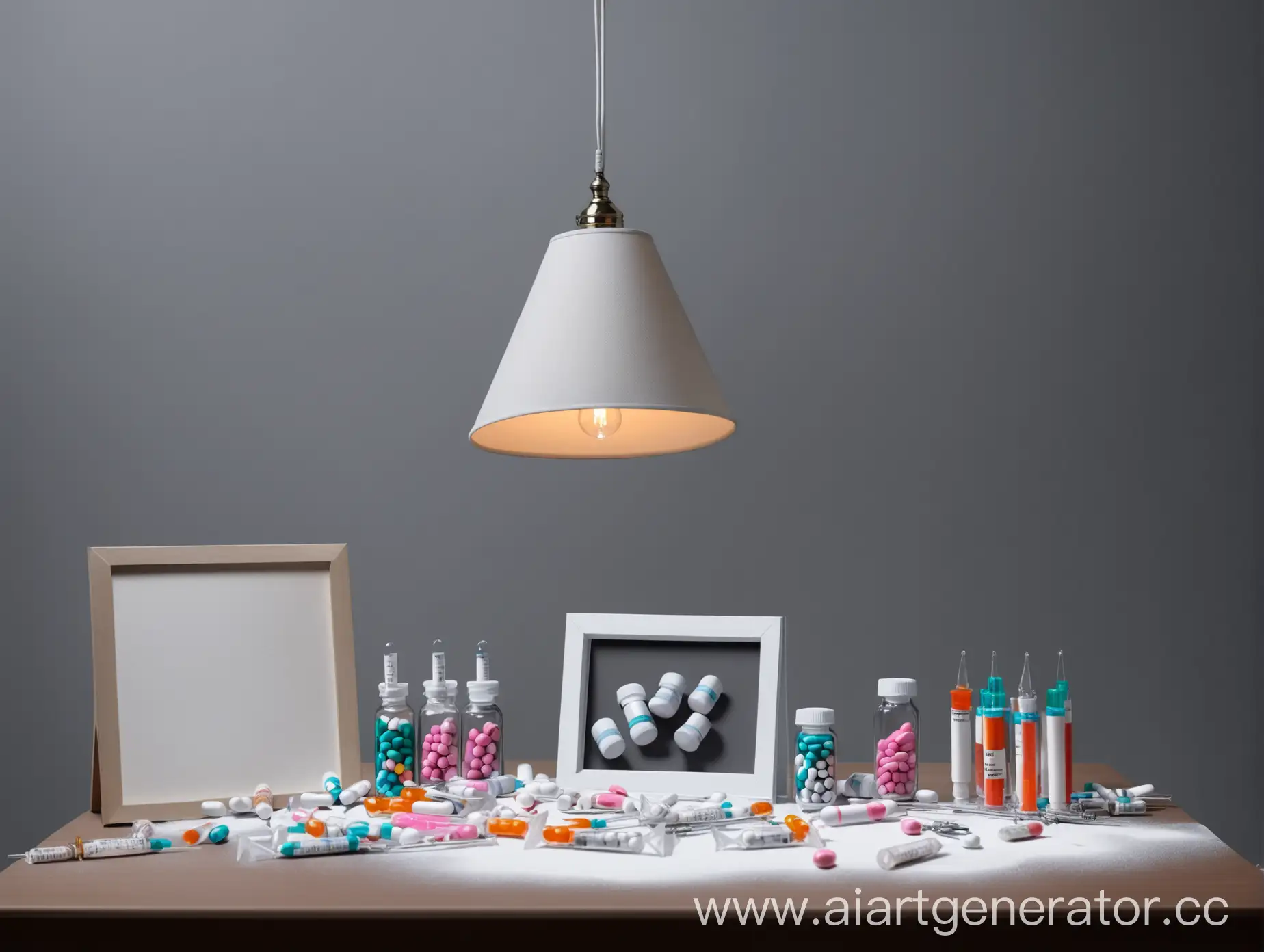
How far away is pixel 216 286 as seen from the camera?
2.79m

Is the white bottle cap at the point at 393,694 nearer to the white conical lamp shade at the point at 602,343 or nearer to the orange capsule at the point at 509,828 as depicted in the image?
the orange capsule at the point at 509,828

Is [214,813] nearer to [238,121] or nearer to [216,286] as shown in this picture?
[216,286]

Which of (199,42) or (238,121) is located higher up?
(199,42)

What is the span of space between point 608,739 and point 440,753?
0.27 meters

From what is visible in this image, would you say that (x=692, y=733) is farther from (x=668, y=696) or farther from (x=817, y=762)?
(x=817, y=762)

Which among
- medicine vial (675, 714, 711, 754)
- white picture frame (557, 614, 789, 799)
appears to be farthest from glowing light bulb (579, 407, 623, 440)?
medicine vial (675, 714, 711, 754)

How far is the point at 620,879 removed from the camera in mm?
1327

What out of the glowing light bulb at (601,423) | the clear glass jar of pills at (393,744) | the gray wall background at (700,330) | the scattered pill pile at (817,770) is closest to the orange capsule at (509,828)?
the clear glass jar of pills at (393,744)

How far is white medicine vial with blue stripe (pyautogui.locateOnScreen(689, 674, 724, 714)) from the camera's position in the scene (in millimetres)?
1747

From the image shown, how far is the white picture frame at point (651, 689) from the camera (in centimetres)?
172

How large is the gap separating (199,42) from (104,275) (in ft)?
2.00

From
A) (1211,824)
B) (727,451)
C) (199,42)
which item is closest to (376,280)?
(199,42)

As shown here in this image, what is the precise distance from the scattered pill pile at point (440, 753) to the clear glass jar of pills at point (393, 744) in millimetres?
20

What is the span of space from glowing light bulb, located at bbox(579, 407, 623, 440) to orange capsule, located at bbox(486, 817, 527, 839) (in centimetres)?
52
